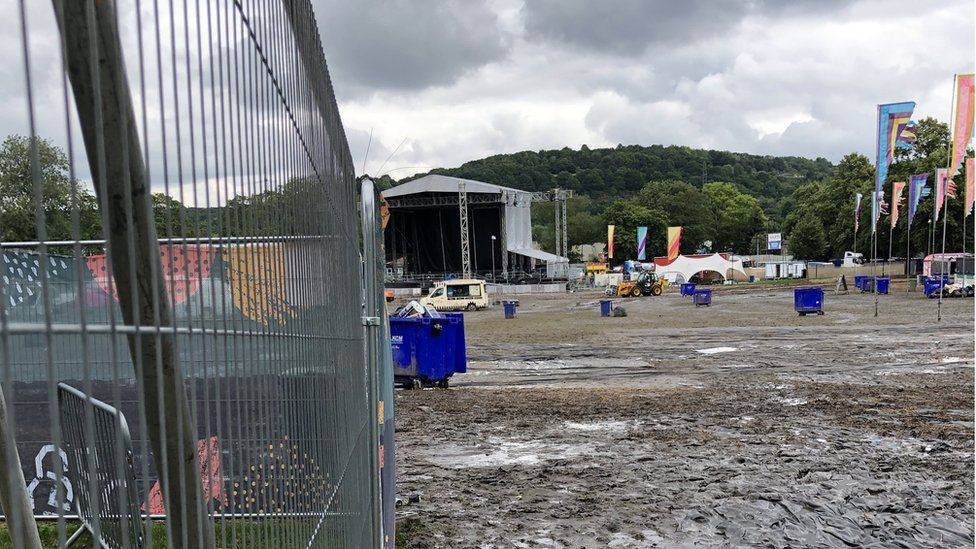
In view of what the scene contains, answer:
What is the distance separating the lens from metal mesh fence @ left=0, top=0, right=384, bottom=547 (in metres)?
0.86

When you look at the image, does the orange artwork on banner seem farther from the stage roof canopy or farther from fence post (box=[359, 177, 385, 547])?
the stage roof canopy

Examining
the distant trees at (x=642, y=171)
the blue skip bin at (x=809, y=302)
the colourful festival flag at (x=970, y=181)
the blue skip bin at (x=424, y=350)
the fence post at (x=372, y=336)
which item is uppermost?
the distant trees at (x=642, y=171)

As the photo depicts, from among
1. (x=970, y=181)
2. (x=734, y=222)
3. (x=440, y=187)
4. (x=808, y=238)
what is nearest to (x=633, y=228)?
(x=734, y=222)

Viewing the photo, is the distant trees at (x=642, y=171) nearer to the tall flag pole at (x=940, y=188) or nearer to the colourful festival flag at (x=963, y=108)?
the tall flag pole at (x=940, y=188)

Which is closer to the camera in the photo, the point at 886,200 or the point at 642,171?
the point at 886,200

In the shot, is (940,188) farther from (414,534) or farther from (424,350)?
(414,534)

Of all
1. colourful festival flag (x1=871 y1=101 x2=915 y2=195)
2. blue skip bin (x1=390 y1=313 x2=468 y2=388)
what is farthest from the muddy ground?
colourful festival flag (x1=871 y1=101 x2=915 y2=195)

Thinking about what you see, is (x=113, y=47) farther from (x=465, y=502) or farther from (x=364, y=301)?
(x=465, y=502)

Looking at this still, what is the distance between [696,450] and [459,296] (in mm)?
33282

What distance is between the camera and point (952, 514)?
6.31 meters

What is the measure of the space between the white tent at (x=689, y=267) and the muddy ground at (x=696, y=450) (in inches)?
1631

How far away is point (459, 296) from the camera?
4172 cm

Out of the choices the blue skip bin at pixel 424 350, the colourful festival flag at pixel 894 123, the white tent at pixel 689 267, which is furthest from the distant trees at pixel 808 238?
the blue skip bin at pixel 424 350

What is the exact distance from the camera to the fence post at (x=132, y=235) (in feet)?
2.87
